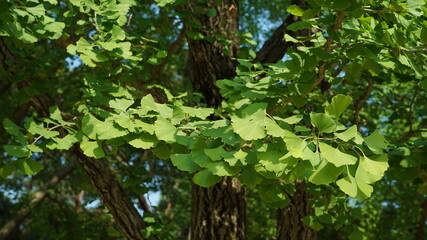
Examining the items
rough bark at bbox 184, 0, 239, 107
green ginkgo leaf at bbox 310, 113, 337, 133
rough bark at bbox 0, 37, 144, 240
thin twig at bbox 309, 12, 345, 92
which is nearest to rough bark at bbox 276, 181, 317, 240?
rough bark at bbox 184, 0, 239, 107

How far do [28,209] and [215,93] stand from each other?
5.40m

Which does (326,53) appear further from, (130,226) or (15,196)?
(15,196)

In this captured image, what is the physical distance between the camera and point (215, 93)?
430 centimetres

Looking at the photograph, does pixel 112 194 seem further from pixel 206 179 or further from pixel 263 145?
pixel 263 145

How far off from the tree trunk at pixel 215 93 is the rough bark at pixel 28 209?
4.64 meters

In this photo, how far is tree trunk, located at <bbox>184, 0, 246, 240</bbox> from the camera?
4.03 meters

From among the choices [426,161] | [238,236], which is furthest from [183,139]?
[238,236]

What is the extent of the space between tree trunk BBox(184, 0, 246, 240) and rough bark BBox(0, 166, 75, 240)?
464 cm

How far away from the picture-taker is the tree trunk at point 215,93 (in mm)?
4031

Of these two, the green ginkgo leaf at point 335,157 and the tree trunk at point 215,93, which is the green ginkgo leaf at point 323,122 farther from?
the tree trunk at point 215,93

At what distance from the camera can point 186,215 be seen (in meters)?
9.87

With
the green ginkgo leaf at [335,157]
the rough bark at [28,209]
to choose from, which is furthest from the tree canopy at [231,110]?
the rough bark at [28,209]

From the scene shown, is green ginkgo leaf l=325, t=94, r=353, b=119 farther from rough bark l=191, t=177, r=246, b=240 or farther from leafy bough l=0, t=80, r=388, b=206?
rough bark l=191, t=177, r=246, b=240

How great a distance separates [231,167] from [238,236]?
2248 mm
